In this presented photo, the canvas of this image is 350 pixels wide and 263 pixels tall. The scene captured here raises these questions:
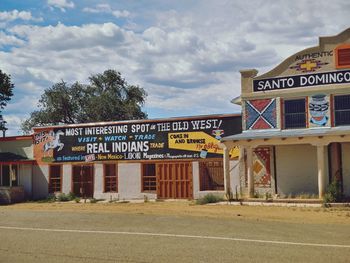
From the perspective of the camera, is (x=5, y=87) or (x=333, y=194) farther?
(x=5, y=87)

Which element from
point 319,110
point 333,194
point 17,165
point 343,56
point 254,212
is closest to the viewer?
point 254,212

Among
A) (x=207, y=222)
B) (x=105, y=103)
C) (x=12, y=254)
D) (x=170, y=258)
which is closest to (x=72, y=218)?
(x=207, y=222)

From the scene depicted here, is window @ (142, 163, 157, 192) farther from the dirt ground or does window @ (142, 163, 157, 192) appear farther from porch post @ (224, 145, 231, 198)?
porch post @ (224, 145, 231, 198)

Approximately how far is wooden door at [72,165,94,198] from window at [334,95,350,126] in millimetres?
13934

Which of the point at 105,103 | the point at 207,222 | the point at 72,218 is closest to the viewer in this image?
the point at 207,222

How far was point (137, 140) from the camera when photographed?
29.0 meters

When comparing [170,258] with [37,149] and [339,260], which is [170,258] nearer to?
[339,260]

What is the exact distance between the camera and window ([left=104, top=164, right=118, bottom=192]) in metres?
29.5

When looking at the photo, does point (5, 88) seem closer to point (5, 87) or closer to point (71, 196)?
point (5, 87)

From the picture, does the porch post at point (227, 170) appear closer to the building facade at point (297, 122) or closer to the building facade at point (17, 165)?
the building facade at point (297, 122)

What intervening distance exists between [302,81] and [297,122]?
191cm

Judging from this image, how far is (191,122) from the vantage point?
27.5 meters

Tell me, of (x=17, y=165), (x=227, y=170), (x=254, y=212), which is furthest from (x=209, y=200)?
(x=17, y=165)

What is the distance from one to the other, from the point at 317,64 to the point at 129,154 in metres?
11.1
